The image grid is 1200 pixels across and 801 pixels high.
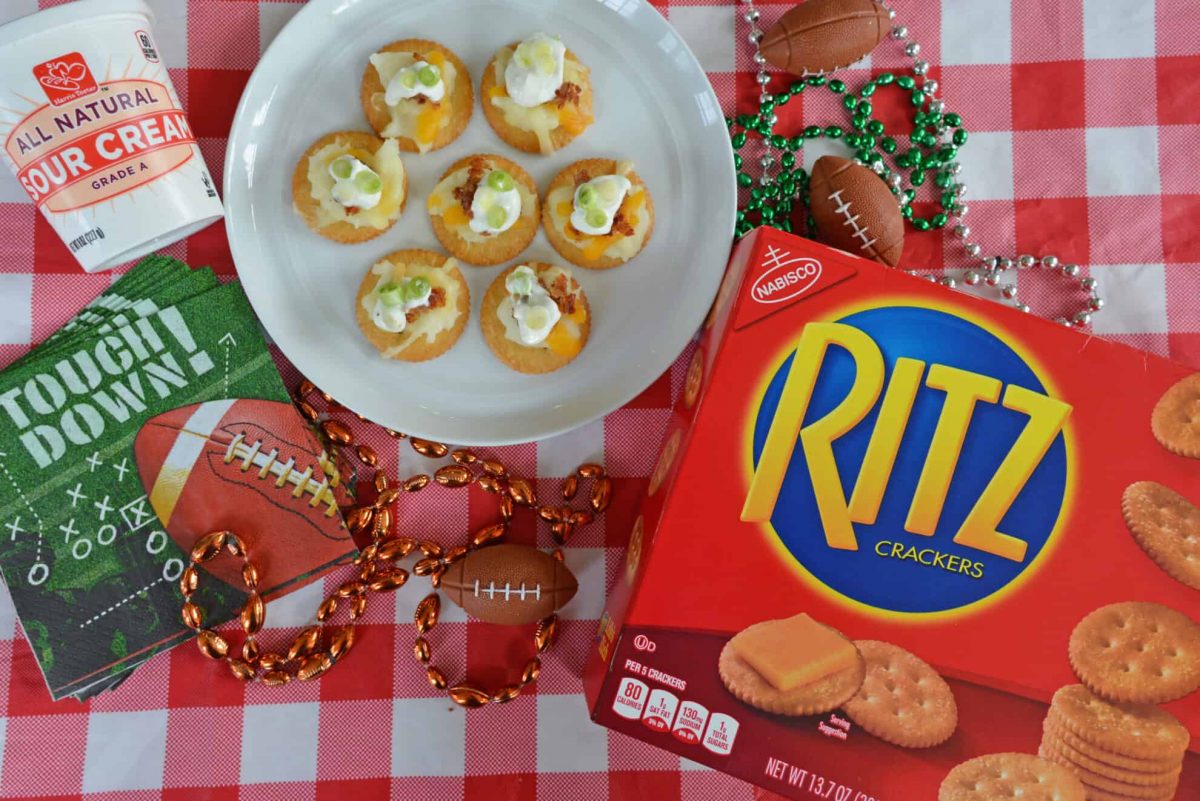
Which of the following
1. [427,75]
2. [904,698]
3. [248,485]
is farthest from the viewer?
[248,485]

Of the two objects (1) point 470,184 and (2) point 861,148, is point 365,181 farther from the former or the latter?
(2) point 861,148

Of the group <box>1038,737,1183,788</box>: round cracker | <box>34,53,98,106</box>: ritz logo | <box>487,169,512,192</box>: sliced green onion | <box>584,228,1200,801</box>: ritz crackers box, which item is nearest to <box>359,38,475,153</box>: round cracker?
<box>487,169,512,192</box>: sliced green onion

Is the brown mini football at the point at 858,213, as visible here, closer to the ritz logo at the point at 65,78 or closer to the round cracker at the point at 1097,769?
the round cracker at the point at 1097,769

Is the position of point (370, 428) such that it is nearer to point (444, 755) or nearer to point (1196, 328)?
point (444, 755)

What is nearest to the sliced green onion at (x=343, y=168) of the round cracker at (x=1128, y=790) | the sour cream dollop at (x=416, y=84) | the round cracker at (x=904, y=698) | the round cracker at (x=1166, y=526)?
the sour cream dollop at (x=416, y=84)

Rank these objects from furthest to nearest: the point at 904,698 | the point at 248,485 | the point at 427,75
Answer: the point at 248,485 → the point at 427,75 → the point at 904,698

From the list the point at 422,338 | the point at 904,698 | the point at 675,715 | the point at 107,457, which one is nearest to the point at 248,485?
the point at 107,457
